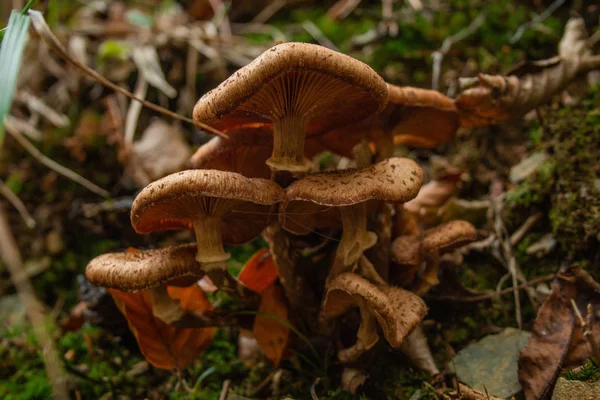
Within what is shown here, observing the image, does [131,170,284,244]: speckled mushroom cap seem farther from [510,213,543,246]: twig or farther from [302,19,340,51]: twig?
[302,19,340,51]: twig

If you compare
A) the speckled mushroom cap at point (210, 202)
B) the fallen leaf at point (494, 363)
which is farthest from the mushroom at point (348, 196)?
the fallen leaf at point (494, 363)

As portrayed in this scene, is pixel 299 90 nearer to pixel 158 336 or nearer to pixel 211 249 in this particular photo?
pixel 211 249

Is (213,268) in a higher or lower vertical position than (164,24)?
lower

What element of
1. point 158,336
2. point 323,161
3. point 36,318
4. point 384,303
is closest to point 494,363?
point 384,303

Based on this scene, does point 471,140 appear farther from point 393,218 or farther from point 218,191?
point 218,191

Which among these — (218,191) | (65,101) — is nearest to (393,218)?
A: (218,191)

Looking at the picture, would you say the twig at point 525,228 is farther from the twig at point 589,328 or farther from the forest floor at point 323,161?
the twig at point 589,328
